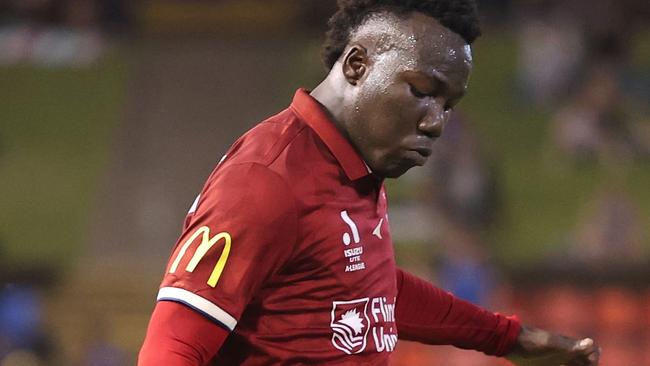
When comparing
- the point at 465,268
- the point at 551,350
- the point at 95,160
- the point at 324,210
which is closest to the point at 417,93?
the point at 324,210

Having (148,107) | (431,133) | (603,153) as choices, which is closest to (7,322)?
(148,107)

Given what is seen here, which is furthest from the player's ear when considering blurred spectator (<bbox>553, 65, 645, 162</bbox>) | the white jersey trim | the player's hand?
blurred spectator (<bbox>553, 65, 645, 162</bbox>)

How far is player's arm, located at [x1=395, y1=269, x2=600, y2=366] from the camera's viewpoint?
303 cm

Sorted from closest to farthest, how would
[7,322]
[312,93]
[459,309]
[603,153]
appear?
[312,93] < [459,309] < [7,322] < [603,153]

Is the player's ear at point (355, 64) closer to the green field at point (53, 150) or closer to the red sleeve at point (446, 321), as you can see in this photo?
the red sleeve at point (446, 321)

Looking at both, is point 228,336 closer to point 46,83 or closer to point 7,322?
point 7,322

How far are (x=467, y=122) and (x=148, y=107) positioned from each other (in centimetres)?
342

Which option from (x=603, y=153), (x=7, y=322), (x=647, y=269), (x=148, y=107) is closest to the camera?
(x=7, y=322)

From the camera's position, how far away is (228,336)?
2.36 metres

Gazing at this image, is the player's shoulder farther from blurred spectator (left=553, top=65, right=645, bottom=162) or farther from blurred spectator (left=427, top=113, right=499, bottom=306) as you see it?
blurred spectator (left=553, top=65, right=645, bottom=162)

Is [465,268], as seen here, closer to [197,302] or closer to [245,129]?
[245,129]

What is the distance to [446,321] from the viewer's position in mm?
3072

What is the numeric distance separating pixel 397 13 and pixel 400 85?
0.15m

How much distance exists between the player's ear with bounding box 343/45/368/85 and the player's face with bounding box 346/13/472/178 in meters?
0.01
